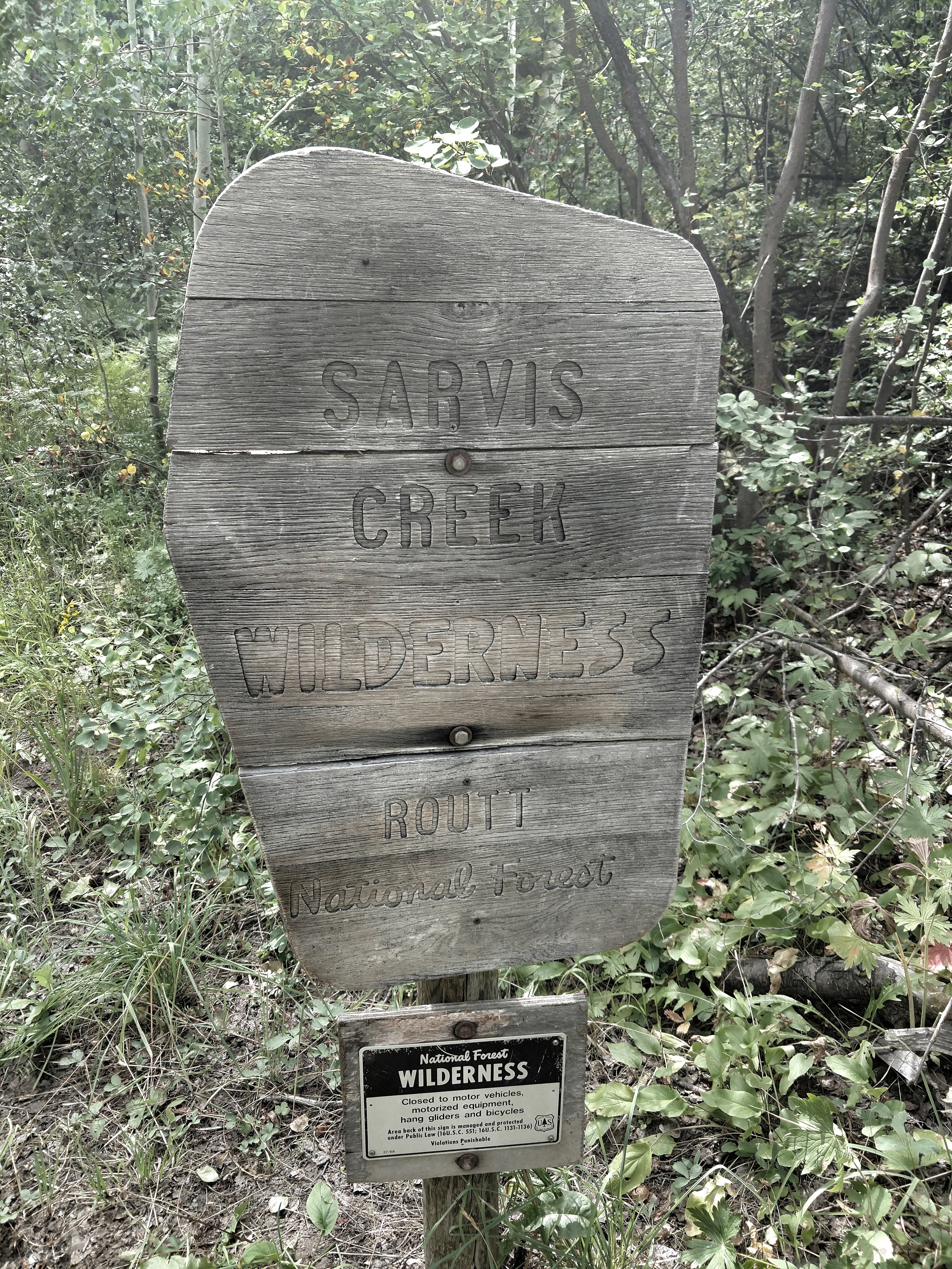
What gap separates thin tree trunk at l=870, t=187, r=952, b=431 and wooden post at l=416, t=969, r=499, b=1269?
120 inches

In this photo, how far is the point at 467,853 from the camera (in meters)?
1.16

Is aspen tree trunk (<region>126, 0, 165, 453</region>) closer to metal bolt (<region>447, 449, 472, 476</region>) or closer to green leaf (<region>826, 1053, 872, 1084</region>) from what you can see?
metal bolt (<region>447, 449, 472, 476</region>)

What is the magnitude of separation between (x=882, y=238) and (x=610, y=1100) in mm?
3577

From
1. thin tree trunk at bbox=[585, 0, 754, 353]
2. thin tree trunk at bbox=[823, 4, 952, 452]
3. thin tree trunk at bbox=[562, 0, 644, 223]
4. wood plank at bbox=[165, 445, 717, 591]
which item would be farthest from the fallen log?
thin tree trunk at bbox=[562, 0, 644, 223]

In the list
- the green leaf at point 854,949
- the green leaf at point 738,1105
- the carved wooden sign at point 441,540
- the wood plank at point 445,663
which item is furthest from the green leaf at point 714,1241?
the wood plank at point 445,663

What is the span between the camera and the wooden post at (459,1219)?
144 centimetres

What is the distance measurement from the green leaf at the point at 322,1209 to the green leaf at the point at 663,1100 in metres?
0.68

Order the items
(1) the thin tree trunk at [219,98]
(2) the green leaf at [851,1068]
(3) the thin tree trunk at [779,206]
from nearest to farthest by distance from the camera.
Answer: (2) the green leaf at [851,1068], (3) the thin tree trunk at [779,206], (1) the thin tree trunk at [219,98]

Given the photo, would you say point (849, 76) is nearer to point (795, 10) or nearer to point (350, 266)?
point (795, 10)

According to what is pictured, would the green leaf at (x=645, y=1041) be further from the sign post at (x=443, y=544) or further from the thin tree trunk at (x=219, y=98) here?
the thin tree trunk at (x=219, y=98)

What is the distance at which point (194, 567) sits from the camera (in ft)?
3.25

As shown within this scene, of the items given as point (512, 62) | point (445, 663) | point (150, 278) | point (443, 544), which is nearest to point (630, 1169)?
point (445, 663)

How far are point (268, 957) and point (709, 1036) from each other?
1.21 meters

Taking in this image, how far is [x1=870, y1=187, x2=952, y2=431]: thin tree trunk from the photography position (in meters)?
3.33
